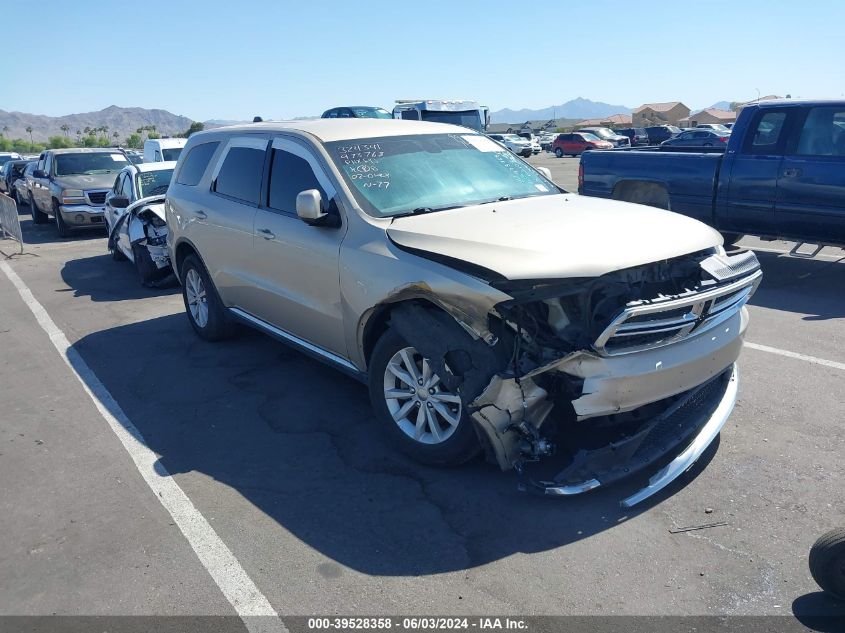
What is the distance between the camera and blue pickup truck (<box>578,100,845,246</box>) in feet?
25.8

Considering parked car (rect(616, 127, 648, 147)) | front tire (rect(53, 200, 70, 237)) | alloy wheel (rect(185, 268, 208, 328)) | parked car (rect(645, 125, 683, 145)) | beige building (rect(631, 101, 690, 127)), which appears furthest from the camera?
beige building (rect(631, 101, 690, 127))

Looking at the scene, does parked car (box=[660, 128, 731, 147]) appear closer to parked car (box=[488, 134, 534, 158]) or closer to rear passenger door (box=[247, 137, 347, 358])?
parked car (box=[488, 134, 534, 158])

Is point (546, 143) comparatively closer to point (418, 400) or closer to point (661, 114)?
point (661, 114)

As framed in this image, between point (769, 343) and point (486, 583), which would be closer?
point (486, 583)

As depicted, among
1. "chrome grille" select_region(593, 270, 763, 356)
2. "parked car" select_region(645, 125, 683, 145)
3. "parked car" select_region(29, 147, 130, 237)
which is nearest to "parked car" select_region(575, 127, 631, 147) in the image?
"parked car" select_region(645, 125, 683, 145)

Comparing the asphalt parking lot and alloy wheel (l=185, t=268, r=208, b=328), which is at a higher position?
alloy wheel (l=185, t=268, r=208, b=328)

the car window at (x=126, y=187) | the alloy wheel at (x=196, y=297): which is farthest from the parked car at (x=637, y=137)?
the alloy wheel at (x=196, y=297)

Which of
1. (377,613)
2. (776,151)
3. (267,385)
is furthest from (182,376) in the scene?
(776,151)

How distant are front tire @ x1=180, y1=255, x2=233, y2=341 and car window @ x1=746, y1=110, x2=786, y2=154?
635 cm

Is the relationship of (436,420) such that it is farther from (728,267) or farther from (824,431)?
(824,431)

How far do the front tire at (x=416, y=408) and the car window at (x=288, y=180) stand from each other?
1395 millimetres

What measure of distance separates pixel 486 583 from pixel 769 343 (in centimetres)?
418

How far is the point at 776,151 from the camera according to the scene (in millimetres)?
8266

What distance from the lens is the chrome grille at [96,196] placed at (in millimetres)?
15320
